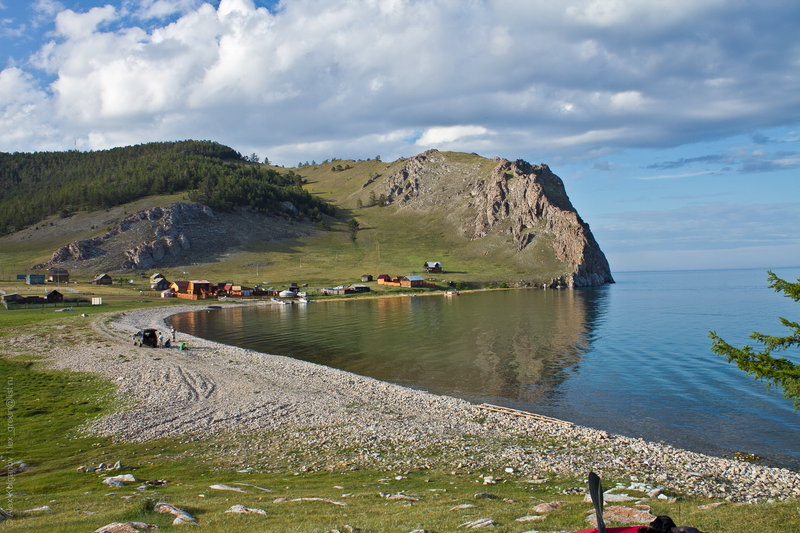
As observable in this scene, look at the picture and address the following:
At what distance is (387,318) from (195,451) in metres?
72.2

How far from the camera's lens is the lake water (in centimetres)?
2931

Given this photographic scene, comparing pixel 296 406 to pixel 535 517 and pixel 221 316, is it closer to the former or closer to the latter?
pixel 535 517

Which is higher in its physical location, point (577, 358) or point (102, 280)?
point (102, 280)

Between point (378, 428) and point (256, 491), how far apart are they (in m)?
10.6

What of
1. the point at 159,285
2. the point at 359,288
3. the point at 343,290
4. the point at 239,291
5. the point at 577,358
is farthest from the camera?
the point at 359,288

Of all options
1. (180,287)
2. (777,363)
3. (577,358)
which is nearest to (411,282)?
(180,287)

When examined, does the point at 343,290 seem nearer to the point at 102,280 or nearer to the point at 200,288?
the point at 200,288

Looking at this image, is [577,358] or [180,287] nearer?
[577,358]

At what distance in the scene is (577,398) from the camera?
3534 centimetres

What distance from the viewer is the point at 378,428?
25.9 m

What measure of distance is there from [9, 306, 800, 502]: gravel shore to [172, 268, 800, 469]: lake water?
454 cm

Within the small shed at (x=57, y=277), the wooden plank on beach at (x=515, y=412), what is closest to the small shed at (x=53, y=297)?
the small shed at (x=57, y=277)

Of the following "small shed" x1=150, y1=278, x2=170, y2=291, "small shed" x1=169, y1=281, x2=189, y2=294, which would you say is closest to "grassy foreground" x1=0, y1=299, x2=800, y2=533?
"small shed" x1=169, y1=281, x2=189, y2=294

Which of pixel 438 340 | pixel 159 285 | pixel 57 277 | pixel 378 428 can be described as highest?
pixel 57 277
